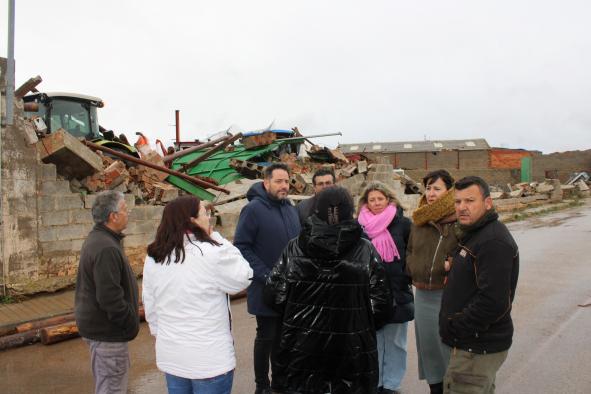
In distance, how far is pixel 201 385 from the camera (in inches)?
103

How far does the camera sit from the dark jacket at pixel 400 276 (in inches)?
147

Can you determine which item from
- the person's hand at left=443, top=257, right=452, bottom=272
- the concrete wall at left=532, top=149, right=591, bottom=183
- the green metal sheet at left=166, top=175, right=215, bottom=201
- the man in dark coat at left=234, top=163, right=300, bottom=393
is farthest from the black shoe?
the concrete wall at left=532, top=149, right=591, bottom=183

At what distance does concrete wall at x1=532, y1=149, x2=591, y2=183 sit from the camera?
38.2 metres

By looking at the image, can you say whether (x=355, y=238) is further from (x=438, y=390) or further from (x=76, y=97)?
(x=76, y=97)

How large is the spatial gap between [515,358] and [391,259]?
6.71 feet

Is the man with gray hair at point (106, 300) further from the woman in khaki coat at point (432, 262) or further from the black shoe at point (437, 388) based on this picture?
the black shoe at point (437, 388)

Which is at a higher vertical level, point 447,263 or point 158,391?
point 447,263

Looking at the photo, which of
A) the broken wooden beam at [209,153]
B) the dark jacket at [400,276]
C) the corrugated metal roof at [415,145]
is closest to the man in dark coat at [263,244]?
the dark jacket at [400,276]

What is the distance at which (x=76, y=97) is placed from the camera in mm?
10758

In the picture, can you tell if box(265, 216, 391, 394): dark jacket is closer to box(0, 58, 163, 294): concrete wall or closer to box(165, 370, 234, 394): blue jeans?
box(165, 370, 234, 394): blue jeans

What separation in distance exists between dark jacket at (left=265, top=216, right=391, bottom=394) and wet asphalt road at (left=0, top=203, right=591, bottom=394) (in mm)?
1766

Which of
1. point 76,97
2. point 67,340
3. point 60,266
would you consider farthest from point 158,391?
point 76,97

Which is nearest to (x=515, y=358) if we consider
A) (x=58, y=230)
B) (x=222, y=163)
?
(x=58, y=230)

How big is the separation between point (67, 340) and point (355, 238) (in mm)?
4418
